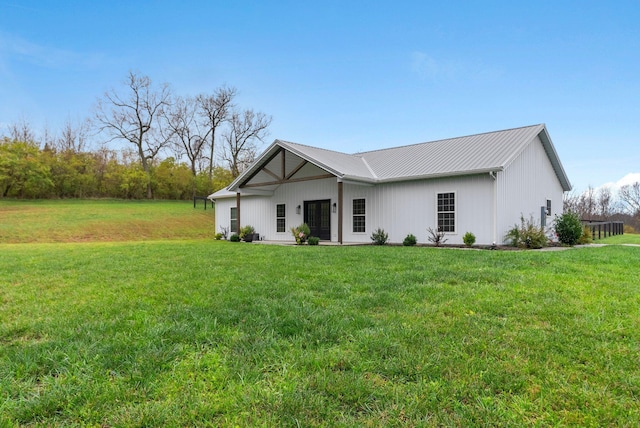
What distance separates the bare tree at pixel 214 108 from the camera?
37250mm

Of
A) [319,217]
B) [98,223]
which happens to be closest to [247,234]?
[319,217]

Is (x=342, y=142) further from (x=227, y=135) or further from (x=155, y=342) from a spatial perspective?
(x=155, y=342)

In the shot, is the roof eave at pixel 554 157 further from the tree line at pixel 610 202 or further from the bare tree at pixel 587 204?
the tree line at pixel 610 202

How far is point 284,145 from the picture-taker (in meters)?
14.0

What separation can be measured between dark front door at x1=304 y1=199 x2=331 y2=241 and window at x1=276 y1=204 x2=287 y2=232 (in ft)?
4.72

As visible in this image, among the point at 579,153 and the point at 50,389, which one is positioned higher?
the point at 579,153

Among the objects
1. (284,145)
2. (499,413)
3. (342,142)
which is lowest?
(499,413)

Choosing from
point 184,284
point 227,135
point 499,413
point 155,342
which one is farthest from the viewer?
point 227,135

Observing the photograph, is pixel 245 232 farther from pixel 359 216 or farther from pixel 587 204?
pixel 587 204

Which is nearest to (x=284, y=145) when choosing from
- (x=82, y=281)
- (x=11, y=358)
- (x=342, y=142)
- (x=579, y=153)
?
(x=82, y=281)

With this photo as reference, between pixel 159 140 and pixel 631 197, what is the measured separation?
4946cm

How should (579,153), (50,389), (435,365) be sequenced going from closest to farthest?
(50,389) < (435,365) < (579,153)

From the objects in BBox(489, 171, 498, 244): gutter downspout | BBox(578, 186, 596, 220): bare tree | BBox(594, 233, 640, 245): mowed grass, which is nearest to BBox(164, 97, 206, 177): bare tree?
BBox(489, 171, 498, 244): gutter downspout

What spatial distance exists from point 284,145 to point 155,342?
38.9 ft
